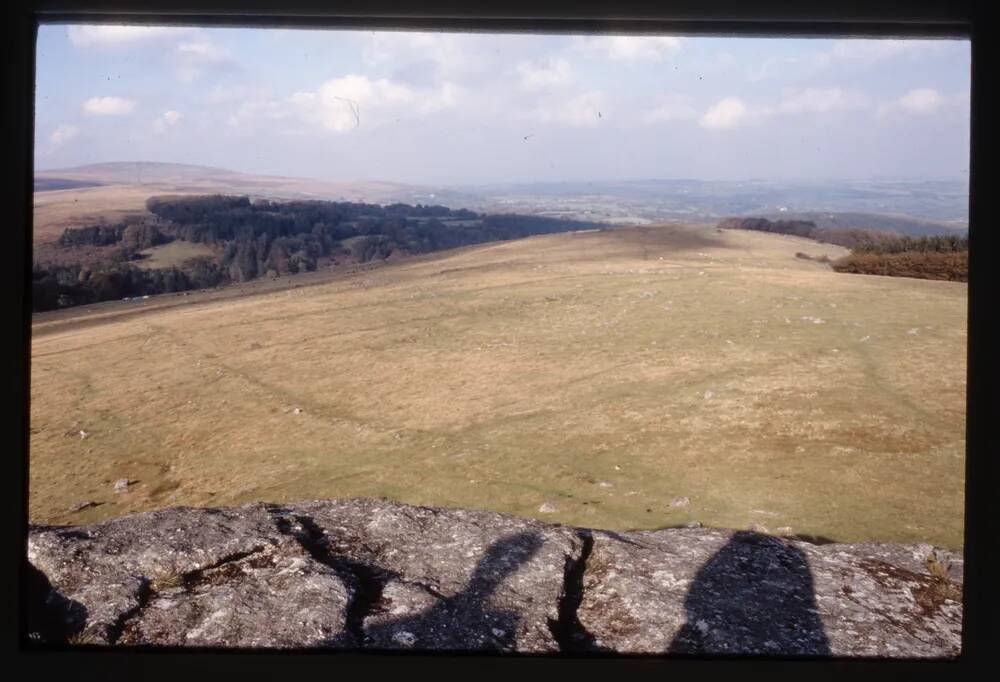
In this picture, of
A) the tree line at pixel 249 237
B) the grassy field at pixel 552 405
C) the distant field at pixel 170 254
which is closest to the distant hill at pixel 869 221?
the grassy field at pixel 552 405

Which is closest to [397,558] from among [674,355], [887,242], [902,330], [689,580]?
[689,580]

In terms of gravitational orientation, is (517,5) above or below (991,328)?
above

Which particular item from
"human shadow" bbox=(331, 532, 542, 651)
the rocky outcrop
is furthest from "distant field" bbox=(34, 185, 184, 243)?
"human shadow" bbox=(331, 532, 542, 651)

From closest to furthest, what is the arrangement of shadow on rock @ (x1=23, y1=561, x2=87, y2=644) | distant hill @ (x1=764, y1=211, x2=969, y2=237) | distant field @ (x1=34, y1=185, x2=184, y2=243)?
shadow on rock @ (x1=23, y1=561, x2=87, y2=644) → distant field @ (x1=34, y1=185, x2=184, y2=243) → distant hill @ (x1=764, y1=211, x2=969, y2=237)

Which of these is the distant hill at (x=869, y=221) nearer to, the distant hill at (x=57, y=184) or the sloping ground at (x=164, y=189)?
the sloping ground at (x=164, y=189)

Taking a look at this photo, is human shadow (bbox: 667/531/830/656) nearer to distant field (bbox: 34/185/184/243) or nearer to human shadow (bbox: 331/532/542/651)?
human shadow (bbox: 331/532/542/651)

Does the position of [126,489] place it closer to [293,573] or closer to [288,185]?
[293,573]
